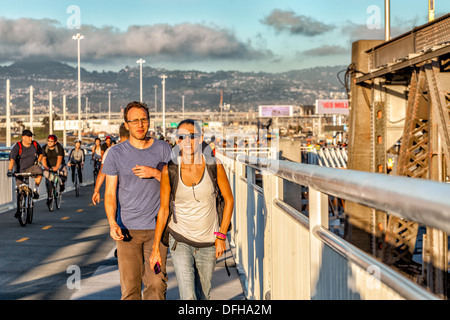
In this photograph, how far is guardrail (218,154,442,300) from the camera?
1734 mm

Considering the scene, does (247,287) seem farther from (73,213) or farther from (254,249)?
(73,213)

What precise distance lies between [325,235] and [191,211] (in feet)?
7.59

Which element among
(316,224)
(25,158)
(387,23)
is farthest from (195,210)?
(387,23)

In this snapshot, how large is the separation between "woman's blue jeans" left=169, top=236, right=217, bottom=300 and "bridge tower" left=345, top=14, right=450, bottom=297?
13.9 feet

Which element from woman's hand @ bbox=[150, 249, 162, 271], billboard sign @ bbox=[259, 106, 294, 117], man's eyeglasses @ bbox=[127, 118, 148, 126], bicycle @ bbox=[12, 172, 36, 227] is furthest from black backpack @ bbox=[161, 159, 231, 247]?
billboard sign @ bbox=[259, 106, 294, 117]

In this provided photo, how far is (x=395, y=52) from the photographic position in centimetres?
1426

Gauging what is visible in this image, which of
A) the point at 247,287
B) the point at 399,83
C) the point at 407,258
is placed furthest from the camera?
the point at 399,83

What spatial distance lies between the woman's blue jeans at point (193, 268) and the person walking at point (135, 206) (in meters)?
0.34

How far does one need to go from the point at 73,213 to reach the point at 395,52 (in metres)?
8.58

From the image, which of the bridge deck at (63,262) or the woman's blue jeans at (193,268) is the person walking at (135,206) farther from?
the bridge deck at (63,262)

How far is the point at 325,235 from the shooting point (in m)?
3.15

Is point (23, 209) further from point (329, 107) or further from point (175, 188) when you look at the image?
point (329, 107)

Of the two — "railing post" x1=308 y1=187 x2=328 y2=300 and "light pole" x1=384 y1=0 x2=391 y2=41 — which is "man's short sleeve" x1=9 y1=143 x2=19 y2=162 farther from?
"railing post" x1=308 y1=187 x2=328 y2=300
